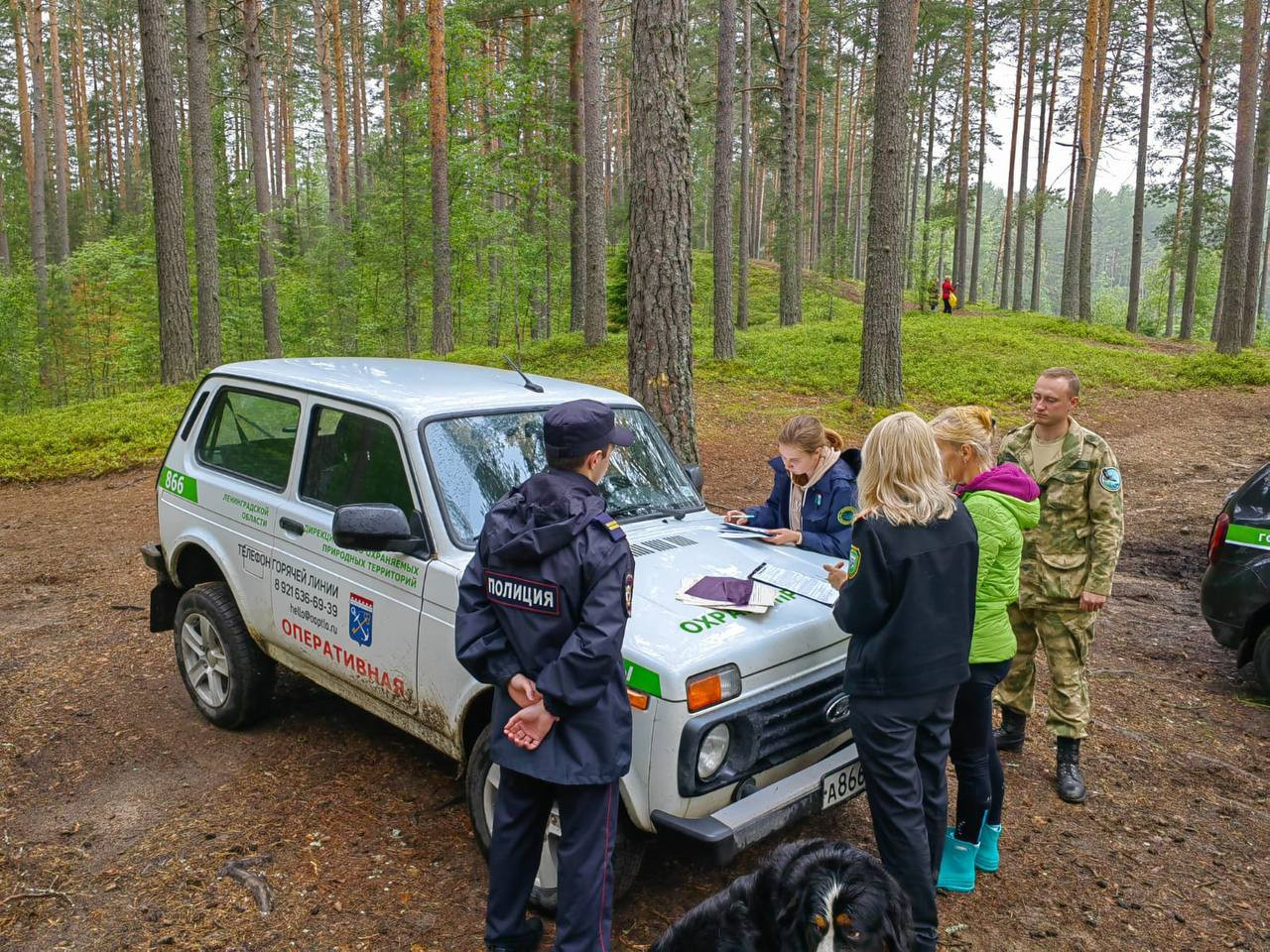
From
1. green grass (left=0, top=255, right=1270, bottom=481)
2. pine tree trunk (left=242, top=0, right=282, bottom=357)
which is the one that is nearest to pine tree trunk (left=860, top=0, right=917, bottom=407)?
green grass (left=0, top=255, right=1270, bottom=481)

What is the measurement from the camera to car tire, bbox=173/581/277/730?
4797mm

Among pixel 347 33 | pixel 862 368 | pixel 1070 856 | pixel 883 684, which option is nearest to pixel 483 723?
pixel 883 684

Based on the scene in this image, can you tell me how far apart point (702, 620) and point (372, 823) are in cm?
196

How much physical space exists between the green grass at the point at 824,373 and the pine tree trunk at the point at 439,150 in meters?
1.60

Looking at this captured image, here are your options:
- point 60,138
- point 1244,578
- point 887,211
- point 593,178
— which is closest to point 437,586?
point 1244,578

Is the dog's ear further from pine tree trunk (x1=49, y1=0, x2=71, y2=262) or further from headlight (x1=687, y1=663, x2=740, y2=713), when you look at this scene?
pine tree trunk (x1=49, y1=0, x2=71, y2=262)

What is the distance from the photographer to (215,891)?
11.7 feet

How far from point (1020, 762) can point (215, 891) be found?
161 inches

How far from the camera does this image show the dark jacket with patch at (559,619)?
2.66 m

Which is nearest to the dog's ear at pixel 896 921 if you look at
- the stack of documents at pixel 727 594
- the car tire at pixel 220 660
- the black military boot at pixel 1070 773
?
the stack of documents at pixel 727 594

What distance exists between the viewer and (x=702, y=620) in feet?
10.9

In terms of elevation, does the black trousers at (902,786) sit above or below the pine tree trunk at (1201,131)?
below

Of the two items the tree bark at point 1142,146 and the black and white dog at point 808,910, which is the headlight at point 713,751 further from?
the tree bark at point 1142,146

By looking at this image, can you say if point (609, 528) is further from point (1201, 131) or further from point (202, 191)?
point (1201, 131)
